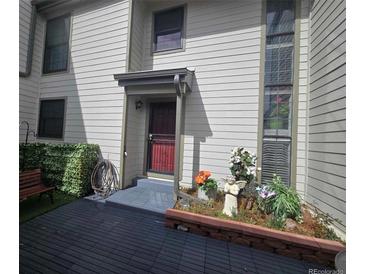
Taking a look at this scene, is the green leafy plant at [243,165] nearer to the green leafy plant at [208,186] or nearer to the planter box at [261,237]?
the green leafy plant at [208,186]

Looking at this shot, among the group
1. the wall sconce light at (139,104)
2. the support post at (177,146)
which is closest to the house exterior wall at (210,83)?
the wall sconce light at (139,104)

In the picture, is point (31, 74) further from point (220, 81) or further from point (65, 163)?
point (220, 81)

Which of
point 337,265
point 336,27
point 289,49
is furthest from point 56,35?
point 337,265

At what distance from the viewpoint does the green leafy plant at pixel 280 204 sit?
296 centimetres

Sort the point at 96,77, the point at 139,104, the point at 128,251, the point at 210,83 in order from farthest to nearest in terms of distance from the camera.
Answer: the point at 96,77, the point at 139,104, the point at 210,83, the point at 128,251

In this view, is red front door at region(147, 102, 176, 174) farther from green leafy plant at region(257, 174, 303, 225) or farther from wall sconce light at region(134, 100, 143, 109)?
green leafy plant at region(257, 174, 303, 225)

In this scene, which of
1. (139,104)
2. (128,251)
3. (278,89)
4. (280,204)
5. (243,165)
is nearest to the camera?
(128,251)

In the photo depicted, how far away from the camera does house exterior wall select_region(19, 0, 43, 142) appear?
579 centimetres

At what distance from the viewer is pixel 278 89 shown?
4.07 meters

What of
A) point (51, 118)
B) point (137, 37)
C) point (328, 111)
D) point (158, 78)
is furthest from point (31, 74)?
point (328, 111)

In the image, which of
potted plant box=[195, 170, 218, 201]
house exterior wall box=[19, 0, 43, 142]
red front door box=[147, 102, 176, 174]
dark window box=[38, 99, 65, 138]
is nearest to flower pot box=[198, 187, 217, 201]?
potted plant box=[195, 170, 218, 201]

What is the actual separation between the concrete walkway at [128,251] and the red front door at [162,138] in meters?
1.78

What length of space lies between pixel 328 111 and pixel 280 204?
5.72 feet

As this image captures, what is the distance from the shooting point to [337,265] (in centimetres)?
196
